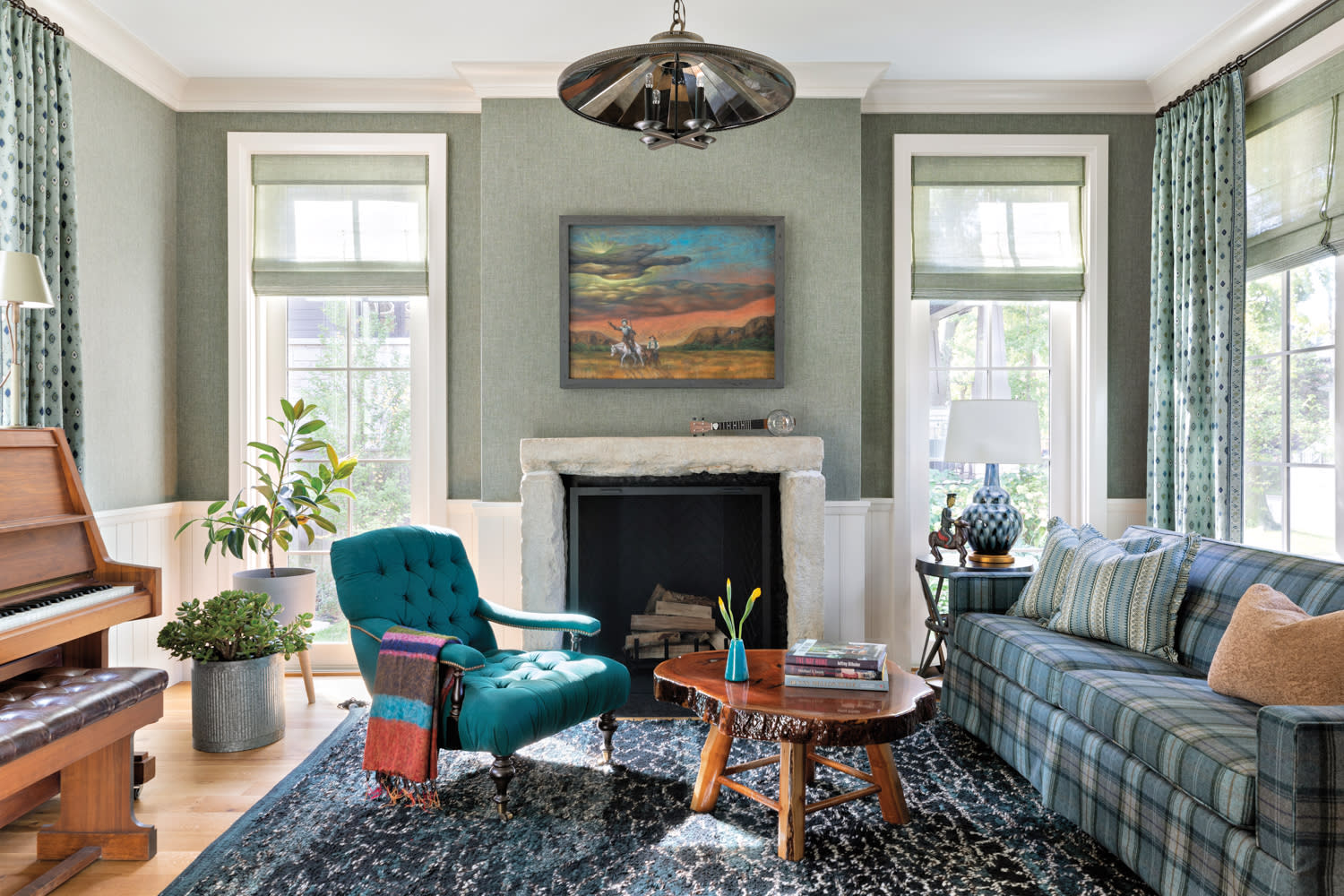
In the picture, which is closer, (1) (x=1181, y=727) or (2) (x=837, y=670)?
(1) (x=1181, y=727)

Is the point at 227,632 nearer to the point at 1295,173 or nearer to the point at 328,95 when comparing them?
the point at 328,95

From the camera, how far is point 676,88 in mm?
2029

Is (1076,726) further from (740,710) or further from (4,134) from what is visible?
(4,134)

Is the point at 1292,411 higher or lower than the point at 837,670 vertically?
higher

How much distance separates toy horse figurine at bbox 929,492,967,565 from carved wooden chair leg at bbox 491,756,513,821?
A: 6.91 feet

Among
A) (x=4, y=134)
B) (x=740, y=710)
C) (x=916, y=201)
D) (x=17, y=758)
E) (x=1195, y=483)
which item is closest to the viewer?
(x=17, y=758)

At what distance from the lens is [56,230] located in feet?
10.3

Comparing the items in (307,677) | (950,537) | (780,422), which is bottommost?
(307,677)

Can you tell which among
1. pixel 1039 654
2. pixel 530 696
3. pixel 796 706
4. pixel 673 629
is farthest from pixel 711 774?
pixel 673 629

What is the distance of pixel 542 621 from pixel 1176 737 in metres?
2.02

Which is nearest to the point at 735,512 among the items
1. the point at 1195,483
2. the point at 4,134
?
the point at 1195,483

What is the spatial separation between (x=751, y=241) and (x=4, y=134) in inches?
112

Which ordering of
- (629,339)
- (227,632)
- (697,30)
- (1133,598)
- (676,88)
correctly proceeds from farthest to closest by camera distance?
(629,339), (697,30), (227,632), (1133,598), (676,88)

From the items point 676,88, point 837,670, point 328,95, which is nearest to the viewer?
point 676,88
